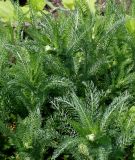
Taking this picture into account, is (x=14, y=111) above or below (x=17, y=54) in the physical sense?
below

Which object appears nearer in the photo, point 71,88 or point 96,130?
point 96,130

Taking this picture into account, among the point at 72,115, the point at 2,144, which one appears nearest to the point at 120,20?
the point at 72,115

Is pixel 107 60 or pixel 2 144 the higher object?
pixel 107 60

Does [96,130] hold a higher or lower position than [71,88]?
lower

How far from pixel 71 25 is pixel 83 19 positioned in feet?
0.25

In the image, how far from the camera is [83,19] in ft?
5.55

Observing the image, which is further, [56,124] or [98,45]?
[98,45]

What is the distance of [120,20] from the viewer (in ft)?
5.30

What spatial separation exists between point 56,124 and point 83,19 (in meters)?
0.43

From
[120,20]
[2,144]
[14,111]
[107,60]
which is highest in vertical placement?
[120,20]

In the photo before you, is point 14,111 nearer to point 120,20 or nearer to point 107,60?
point 107,60

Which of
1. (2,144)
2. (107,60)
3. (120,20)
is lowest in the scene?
(2,144)

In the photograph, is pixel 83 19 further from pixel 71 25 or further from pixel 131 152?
pixel 131 152

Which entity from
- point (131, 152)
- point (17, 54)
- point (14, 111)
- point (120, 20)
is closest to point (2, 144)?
point (14, 111)
